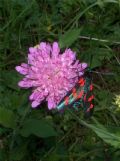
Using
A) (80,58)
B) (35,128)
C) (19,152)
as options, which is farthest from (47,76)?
(80,58)

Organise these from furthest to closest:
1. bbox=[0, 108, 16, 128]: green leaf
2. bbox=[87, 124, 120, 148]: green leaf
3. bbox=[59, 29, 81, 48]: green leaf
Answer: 1. bbox=[59, 29, 81, 48]: green leaf
2. bbox=[0, 108, 16, 128]: green leaf
3. bbox=[87, 124, 120, 148]: green leaf

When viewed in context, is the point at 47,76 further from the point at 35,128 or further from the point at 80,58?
the point at 80,58

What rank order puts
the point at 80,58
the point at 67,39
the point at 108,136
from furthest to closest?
the point at 80,58 → the point at 67,39 → the point at 108,136

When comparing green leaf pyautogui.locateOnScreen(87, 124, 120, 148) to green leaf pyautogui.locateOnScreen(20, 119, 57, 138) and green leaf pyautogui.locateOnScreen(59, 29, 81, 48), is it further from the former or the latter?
green leaf pyautogui.locateOnScreen(59, 29, 81, 48)

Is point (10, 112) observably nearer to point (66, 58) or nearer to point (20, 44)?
point (66, 58)

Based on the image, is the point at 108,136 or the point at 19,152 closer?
the point at 108,136

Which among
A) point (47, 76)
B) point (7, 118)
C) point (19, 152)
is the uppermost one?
point (47, 76)

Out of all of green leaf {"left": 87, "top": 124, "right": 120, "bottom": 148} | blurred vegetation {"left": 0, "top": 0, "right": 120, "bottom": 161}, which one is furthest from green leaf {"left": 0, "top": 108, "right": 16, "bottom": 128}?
green leaf {"left": 87, "top": 124, "right": 120, "bottom": 148}
